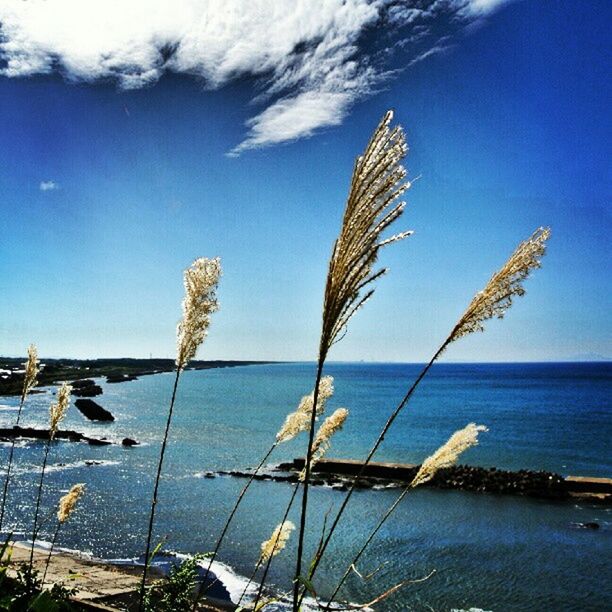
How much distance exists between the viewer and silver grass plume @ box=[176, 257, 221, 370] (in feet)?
9.40

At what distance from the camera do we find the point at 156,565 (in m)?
15.8

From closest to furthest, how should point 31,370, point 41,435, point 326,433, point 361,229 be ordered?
point 361,229
point 326,433
point 31,370
point 41,435

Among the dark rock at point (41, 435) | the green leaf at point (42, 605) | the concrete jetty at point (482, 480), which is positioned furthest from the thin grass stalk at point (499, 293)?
the dark rock at point (41, 435)

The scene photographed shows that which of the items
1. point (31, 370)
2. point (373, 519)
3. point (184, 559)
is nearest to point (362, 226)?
point (31, 370)

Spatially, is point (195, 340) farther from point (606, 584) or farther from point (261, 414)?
point (261, 414)

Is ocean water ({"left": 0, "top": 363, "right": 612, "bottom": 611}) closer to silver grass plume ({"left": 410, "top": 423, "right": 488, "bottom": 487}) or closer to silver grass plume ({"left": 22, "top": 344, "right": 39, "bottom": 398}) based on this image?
silver grass plume ({"left": 410, "top": 423, "right": 488, "bottom": 487})

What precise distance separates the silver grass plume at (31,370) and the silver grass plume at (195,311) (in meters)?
2.70

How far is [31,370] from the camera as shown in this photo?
493cm

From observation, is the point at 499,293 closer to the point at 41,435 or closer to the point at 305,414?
the point at 305,414

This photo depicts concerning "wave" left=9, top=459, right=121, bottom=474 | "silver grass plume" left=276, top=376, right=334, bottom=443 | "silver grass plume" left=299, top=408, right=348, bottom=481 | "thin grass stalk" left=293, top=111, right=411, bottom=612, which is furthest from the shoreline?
"wave" left=9, top=459, right=121, bottom=474

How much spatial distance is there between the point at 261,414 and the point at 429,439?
21.6 metres

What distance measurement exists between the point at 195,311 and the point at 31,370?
2896mm

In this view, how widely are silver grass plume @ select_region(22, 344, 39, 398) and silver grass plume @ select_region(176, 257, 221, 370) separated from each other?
2.70 m

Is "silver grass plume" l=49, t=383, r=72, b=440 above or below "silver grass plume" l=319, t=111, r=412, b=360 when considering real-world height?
below
